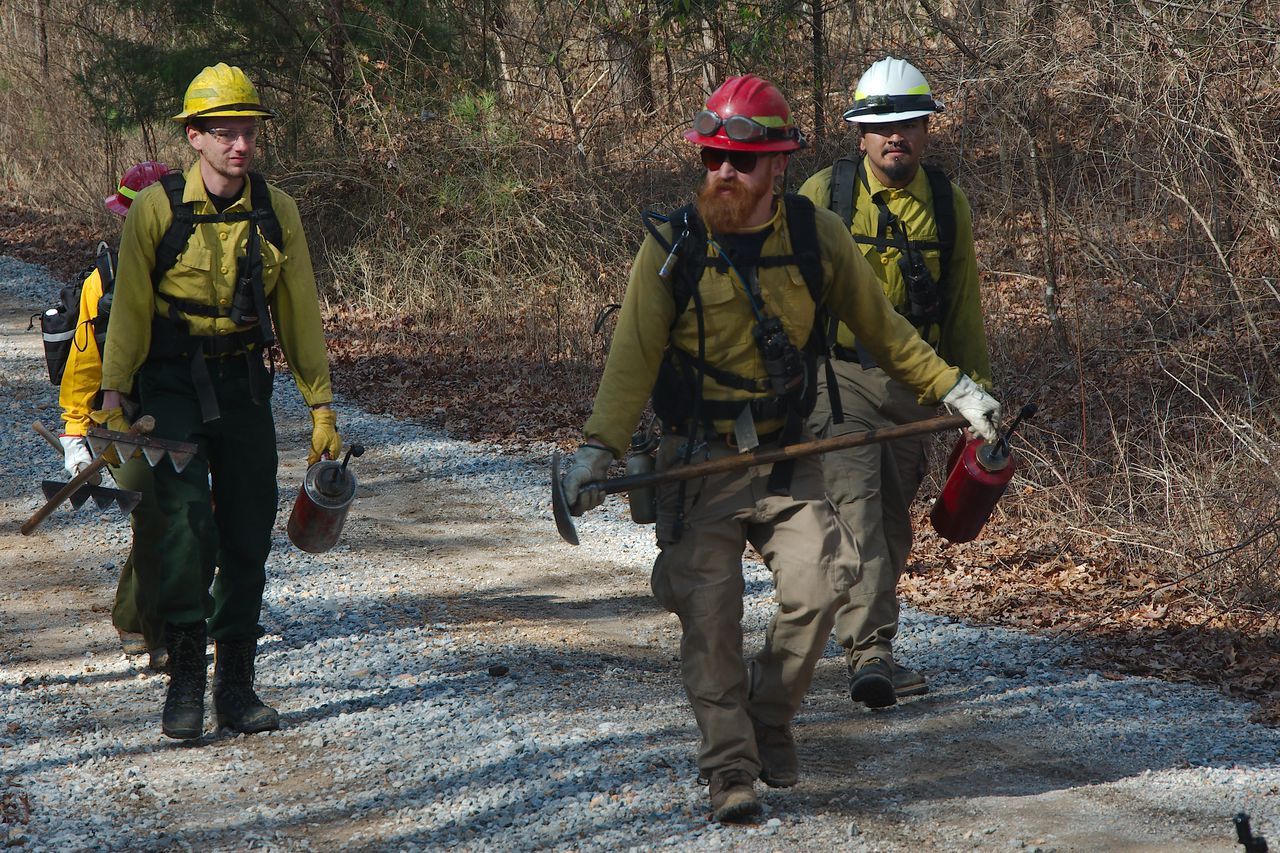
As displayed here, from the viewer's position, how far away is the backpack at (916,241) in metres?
4.86

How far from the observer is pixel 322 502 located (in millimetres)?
4707

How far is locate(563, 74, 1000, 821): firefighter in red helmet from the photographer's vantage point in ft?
12.3

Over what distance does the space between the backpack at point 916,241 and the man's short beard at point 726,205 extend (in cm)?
124

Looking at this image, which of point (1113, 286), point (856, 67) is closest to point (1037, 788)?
point (1113, 286)

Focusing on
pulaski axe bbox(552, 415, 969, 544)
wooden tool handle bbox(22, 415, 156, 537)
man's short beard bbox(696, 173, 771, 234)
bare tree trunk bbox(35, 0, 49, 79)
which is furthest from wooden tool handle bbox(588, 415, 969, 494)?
bare tree trunk bbox(35, 0, 49, 79)

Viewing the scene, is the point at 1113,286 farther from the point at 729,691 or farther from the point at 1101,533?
the point at 729,691

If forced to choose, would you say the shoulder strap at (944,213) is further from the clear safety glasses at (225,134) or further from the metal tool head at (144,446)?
the metal tool head at (144,446)

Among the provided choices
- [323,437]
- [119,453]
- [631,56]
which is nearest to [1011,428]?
[323,437]

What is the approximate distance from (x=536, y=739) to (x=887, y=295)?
2.06 m

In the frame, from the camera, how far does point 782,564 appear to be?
3830 millimetres

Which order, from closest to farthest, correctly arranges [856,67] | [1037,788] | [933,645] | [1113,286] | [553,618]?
1. [1037,788]
2. [933,645]
3. [553,618]
4. [1113,286]
5. [856,67]

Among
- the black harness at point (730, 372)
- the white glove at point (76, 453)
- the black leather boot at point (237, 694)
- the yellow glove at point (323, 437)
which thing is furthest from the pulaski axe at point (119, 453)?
the black harness at point (730, 372)

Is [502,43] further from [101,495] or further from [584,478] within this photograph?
[584,478]

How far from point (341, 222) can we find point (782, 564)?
499 inches
